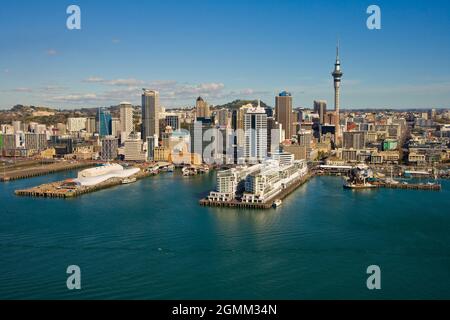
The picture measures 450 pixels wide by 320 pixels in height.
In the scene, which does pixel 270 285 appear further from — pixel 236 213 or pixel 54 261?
pixel 236 213

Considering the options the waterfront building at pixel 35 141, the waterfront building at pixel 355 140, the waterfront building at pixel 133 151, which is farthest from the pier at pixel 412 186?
the waterfront building at pixel 35 141

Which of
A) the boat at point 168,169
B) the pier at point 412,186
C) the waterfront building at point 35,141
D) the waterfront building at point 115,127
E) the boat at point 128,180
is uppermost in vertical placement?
the waterfront building at point 115,127

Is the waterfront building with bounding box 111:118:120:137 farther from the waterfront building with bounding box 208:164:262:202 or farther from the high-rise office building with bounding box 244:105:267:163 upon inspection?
the waterfront building with bounding box 208:164:262:202

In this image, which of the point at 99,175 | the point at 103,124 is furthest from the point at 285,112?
the point at 99,175

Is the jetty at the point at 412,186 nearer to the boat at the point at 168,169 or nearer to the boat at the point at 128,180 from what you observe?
the boat at the point at 128,180

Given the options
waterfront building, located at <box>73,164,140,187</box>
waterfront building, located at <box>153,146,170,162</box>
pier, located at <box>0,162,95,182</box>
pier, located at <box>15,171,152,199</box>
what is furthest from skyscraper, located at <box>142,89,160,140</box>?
pier, located at <box>15,171,152,199</box>
